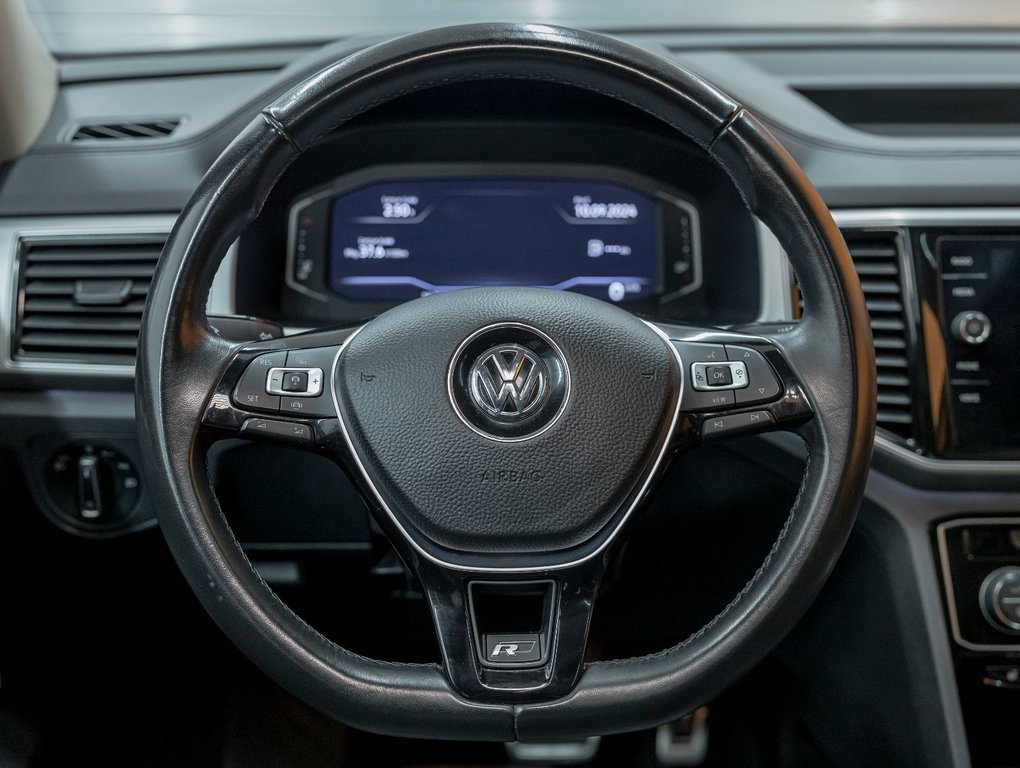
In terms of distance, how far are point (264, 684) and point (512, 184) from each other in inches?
33.5

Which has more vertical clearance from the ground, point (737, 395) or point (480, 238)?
point (480, 238)

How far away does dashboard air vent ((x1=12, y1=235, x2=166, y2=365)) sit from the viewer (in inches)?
44.4

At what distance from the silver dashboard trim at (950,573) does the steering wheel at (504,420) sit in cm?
35

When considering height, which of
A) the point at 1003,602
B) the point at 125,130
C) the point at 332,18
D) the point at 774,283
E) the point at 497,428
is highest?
the point at 332,18

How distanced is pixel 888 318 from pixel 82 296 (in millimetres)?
950

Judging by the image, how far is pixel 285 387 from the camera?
32.0 inches

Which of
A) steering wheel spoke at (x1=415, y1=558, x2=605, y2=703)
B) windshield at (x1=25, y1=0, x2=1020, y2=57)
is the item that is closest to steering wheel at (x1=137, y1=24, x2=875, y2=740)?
steering wheel spoke at (x1=415, y1=558, x2=605, y2=703)

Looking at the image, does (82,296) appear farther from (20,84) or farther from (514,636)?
(514,636)

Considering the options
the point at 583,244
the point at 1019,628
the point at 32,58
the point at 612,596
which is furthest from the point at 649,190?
the point at 32,58

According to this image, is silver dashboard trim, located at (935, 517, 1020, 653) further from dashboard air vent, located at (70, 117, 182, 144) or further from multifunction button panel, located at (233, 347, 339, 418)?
dashboard air vent, located at (70, 117, 182, 144)

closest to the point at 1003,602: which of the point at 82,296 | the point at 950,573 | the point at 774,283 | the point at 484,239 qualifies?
the point at 950,573

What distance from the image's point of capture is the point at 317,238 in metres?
1.29

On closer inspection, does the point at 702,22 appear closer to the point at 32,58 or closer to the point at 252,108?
the point at 252,108

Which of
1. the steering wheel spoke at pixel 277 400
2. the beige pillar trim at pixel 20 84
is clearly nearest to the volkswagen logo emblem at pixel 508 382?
the steering wheel spoke at pixel 277 400
